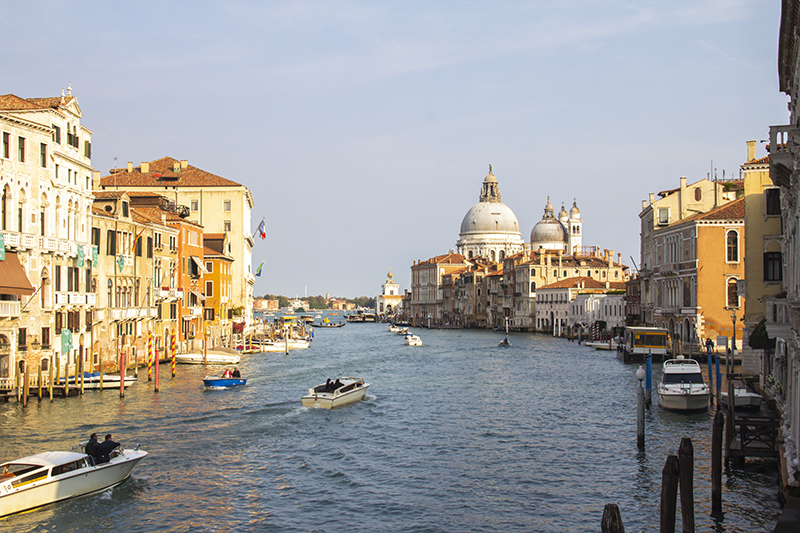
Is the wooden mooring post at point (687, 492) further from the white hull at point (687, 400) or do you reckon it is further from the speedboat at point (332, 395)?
the speedboat at point (332, 395)

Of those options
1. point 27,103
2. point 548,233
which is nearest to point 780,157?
point 27,103

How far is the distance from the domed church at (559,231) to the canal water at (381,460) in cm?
9538

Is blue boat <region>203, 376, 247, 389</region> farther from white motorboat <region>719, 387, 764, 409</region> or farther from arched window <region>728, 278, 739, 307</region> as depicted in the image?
arched window <region>728, 278, 739, 307</region>

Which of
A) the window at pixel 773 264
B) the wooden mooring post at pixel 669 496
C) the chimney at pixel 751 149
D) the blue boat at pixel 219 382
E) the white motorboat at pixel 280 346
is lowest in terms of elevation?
the white motorboat at pixel 280 346

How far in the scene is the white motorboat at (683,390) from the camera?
78.4 feet

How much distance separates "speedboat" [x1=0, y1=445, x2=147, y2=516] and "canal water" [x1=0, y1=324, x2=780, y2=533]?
0.22 m

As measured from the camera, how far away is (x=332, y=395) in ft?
85.5

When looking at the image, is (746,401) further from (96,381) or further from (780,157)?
(96,381)

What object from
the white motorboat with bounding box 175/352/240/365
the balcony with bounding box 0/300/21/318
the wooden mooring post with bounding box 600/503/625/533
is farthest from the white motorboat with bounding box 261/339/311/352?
the wooden mooring post with bounding box 600/503/625/533

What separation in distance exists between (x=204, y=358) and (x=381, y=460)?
22.6 metres

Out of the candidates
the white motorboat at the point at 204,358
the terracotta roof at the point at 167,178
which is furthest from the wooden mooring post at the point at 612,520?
the terracotta roof at the point at 167,178

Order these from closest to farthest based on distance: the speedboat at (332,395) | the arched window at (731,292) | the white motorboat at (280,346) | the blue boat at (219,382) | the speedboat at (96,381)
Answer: the speedboat at (332,395), the speedboat at (96,381), the blue boat at (219,382), the arched window at (731,292), the white motorboat at (280,346)

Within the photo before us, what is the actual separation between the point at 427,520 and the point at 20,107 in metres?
18.4

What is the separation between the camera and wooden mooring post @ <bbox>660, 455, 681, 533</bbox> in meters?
10.7
